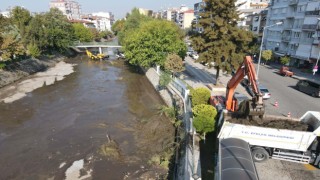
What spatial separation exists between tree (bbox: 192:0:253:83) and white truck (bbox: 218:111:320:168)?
558 inches

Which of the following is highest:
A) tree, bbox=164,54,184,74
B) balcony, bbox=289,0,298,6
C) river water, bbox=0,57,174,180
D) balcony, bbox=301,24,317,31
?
balcony, bbox=289,0,298,6

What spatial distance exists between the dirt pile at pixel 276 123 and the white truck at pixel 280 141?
0.62 metres

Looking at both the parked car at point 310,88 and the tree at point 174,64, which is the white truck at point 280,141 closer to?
the parked car at point 310,88

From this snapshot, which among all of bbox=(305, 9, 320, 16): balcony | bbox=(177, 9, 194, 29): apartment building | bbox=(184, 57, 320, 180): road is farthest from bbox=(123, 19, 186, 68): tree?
bbox=(177, 9, 194, 29): apartment building

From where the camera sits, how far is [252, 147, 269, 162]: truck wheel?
16328 mm

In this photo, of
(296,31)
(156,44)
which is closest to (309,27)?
(296,31)

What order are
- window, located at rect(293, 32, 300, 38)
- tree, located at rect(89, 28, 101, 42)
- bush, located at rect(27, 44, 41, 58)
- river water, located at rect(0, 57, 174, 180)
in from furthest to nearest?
tree, located at rect(89, 28, 101, 42), bush, located at rect(27, 44, 41, 58), window, located at rect(293, 32, 300, 38), river water, located at rect(0, 57, 174, 180)

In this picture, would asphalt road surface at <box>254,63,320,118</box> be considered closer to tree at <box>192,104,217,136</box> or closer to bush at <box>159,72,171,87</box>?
tree at <box>192,104,217,136</box>

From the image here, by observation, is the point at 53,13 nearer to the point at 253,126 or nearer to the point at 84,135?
the point at 84,135

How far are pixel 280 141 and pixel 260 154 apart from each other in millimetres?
1611

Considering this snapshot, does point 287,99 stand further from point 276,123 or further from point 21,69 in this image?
point 21,69

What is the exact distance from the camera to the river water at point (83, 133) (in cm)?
1847

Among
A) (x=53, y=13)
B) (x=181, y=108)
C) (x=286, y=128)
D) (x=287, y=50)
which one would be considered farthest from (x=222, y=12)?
(x=53, y=13)

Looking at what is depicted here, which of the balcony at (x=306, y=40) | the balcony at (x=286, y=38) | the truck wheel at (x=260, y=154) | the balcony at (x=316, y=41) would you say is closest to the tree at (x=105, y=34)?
the balcony at (x=286, y=38)
